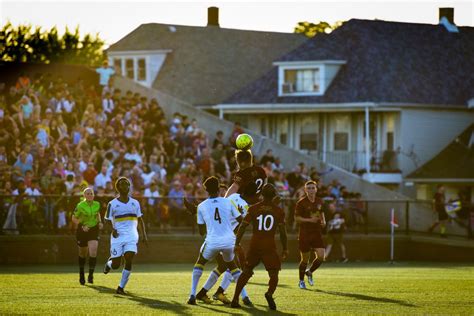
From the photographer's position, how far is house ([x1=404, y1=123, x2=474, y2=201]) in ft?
161

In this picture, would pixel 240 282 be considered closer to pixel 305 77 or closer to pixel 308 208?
pixel 308 208

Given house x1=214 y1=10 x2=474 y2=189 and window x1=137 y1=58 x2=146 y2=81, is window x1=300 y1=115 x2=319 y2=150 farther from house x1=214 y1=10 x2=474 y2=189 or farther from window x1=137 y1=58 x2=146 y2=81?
window x1=137 y1=58 x2=146 y2=81

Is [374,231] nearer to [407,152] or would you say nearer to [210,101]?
[407,152]

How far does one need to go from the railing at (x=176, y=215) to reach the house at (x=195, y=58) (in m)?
24.5

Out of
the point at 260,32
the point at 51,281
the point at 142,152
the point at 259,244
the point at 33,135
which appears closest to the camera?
the point at 259,244

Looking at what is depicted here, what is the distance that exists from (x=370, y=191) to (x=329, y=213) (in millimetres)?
6869

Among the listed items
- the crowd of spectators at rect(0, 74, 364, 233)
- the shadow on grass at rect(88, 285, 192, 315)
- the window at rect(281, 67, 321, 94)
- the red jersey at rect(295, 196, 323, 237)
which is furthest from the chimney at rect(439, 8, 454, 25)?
the shadow on grass at rect(88, 285, 192, 315)

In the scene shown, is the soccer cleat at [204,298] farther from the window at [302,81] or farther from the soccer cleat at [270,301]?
the window at [302,81]

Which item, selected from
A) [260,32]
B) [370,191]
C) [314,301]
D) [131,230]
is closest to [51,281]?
[131,230]

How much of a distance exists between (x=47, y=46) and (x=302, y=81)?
13.5 metres

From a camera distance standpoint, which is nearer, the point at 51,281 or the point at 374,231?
the point at 51,281

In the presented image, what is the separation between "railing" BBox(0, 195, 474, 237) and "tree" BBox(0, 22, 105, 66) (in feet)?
69.1

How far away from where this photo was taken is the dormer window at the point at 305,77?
5403 cm

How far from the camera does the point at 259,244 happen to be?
17.9 m
